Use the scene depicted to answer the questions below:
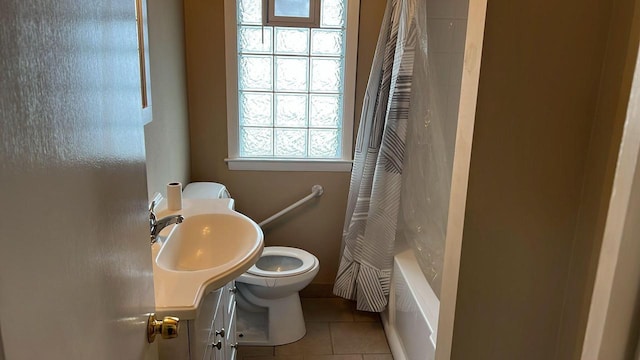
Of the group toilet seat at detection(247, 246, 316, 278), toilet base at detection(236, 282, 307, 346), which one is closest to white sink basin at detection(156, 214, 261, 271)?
toilet seat at detection(247, 246, 316, 278)

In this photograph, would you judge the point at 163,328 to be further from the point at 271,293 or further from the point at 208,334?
the point at 271,293

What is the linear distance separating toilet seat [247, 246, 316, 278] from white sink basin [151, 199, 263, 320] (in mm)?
501

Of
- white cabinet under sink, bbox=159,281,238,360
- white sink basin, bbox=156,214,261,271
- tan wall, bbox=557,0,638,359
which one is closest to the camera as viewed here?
tan wall, bbox=557,0,638,359

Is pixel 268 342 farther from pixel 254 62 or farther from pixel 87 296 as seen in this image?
pixel 87 296

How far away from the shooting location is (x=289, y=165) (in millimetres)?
2979

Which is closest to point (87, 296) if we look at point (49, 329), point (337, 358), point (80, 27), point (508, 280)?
point (49, 329)

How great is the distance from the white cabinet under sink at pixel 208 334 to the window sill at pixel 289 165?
102 centimetres

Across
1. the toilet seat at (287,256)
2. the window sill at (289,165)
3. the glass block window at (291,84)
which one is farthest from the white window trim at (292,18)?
the toilet seat at (287,256)

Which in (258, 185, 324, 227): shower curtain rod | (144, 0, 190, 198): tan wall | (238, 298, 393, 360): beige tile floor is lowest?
(238, 298, 393, 360): beige tile floor

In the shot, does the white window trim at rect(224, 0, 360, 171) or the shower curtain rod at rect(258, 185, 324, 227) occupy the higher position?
the white window trim at rect(224, 0, 360, 171)

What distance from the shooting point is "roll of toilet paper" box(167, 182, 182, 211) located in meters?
1.98

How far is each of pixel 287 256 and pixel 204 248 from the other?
37.6 inches

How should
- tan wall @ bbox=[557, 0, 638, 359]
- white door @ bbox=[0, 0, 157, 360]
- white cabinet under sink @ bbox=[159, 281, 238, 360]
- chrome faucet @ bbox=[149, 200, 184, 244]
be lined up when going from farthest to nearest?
1. chrome faucet @ bbox=[149, 200, 184, 244]
2. white cabinet under sink @ bbox=[159, 281, 238, 360]
3. tan wall @ bbox=[557, 0, 638, 359]
4. white door @ bbox=[0, 0, 157, 360]

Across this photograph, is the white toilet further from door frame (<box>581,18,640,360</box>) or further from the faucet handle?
door frame (<box>581,18,640,360</box>)
